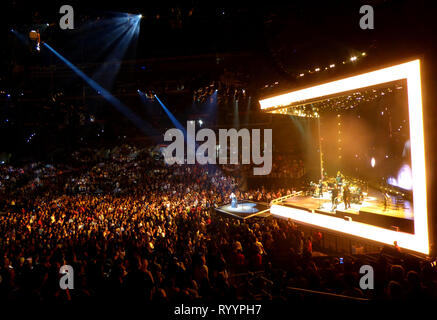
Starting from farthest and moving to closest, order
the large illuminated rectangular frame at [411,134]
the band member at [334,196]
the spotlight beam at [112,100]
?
the spotlight beam at [112,100], the band member at [334,196], the large illuminated rectangular frame at [411,134]

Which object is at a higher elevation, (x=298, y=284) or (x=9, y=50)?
(x=9, y=50)

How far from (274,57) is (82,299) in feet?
23.1

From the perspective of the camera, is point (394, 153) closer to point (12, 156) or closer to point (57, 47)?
point (57, 47)

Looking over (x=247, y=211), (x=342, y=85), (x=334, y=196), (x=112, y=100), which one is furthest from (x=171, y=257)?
(x=112, y=100)

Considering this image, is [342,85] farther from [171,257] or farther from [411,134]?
[171,257]

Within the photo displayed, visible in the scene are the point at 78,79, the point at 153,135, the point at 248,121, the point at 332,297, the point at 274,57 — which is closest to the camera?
the point at 332,297

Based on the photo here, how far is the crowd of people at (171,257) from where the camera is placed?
351cm

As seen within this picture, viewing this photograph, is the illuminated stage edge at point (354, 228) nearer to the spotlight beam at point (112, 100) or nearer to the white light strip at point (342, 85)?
the white light strip at point (342, 85)

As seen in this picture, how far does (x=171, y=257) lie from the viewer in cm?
532

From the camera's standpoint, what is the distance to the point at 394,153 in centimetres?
711

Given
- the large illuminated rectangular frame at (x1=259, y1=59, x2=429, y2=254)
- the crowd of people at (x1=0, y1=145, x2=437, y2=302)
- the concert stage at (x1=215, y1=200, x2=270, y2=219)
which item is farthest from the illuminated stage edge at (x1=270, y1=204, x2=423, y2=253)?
the concert stage at (x1=215, y1=200, x2=270, y2=219)

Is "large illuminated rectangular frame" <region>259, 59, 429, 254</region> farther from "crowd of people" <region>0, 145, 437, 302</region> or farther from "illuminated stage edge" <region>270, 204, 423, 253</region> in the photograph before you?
"crowd of people" <region>0, 145, 437, 302</region>

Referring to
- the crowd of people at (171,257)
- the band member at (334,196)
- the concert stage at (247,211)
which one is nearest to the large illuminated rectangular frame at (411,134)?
the crowd of people at (171,257)

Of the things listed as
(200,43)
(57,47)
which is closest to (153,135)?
(57,47)
